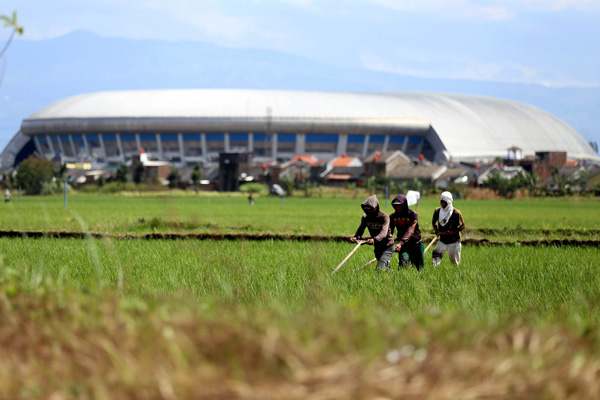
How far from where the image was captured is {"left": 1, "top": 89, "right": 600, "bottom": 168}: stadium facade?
92.7 metres

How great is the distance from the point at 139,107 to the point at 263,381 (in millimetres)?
95349

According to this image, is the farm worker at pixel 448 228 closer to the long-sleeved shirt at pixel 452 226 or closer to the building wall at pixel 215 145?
the long-sleeved shirt at pixel 452 226

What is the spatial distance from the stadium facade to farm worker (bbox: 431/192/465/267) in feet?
269

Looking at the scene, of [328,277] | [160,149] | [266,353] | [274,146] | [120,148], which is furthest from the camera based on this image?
[120,148]

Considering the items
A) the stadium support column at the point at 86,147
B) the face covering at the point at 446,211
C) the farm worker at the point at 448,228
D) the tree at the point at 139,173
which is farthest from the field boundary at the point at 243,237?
the stadium support column at the point at 86,147

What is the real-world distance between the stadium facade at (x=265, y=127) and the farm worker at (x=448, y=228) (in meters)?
81.9

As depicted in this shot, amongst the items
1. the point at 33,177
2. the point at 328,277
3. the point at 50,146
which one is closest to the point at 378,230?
the point at 328,277

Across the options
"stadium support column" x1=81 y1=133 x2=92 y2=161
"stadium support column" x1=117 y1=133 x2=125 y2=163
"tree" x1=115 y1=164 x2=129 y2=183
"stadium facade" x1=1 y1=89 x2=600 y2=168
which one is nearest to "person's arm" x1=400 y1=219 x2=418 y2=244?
"tree" x1=115 y1=164 x2=129 y2=183

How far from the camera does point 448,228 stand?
32.3 ft

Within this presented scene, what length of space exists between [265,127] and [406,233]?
83.5 meters

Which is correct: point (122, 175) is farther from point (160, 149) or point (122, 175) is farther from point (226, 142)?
point (160, 149)

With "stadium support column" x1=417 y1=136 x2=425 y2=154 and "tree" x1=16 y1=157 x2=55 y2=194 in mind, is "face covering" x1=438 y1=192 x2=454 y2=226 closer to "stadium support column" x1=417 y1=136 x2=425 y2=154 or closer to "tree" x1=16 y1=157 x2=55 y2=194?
"tree" x1=16 y1=157 x2=55 y2=194

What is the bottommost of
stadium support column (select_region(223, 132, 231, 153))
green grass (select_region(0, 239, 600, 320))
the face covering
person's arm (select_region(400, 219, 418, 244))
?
stadium support column (select_region(223, 132, 231, 153))

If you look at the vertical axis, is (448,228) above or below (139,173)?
above
